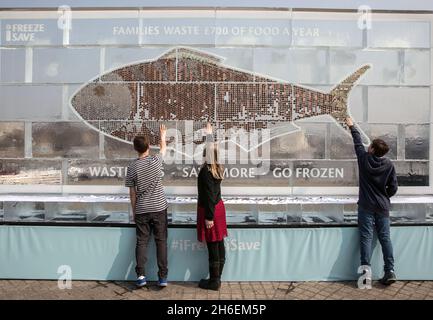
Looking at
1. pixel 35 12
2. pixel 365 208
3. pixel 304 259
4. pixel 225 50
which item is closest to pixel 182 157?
pixel 225 50

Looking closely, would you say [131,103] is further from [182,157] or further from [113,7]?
[113,7]

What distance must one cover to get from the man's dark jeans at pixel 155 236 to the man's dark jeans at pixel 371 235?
2.12 metres

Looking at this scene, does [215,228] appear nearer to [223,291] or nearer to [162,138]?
[223,291]

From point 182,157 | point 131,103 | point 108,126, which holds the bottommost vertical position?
point 182,157

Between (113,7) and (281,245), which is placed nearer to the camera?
(281,245)

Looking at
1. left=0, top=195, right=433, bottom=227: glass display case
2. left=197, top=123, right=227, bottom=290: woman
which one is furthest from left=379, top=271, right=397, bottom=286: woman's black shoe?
left=197, top=123, right=227, bottom=290: woman

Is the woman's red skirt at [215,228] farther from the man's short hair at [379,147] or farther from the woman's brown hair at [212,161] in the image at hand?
the man's short hair at [379,147]

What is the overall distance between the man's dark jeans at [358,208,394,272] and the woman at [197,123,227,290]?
4.93ft

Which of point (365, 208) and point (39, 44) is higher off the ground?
point (39, 44)

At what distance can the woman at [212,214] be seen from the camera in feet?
10.5

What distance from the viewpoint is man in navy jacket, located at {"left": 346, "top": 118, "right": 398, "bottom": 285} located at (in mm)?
3434

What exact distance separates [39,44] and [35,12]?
39 cm

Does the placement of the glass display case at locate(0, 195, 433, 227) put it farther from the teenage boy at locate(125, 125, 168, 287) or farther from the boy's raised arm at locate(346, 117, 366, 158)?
the boy's raised arm at locate(346, 117, 366, 158)

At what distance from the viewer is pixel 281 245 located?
3654 millimetres
